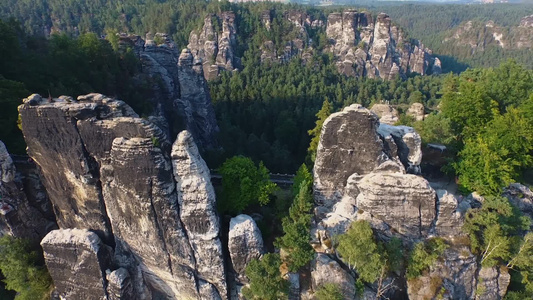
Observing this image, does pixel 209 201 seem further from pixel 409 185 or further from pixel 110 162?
pixel 409 185

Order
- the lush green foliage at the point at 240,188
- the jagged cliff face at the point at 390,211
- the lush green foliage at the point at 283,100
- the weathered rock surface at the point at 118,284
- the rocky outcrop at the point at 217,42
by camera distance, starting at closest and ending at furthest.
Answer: the jagged cliff face at the point at 390,211 → the weathered rock surface at the point at 118,284 → the lush green foliage at the point at 240,188 → the lush green foliage at the point at 283,100 → the rocky outcrop at the point at 217,42

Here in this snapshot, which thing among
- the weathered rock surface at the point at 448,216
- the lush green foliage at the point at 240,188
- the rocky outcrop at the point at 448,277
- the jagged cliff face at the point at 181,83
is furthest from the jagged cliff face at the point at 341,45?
the rocky outcrop at the point at 448,277

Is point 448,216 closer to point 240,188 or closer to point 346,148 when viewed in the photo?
point 346,148

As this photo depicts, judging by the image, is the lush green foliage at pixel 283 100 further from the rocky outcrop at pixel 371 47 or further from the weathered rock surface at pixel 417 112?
the rocky outcrop at pixel 371 47

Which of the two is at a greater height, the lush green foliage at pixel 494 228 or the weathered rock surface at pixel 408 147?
the weathered rock surface at pixel 408 147

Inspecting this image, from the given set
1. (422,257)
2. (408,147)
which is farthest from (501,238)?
(408,147)
